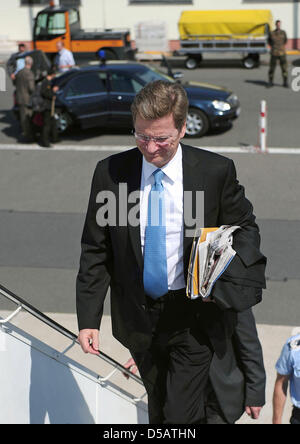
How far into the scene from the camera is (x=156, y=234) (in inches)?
134

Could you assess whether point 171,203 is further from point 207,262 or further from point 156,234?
point 207,262

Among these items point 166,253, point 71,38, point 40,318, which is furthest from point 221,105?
point 166,253

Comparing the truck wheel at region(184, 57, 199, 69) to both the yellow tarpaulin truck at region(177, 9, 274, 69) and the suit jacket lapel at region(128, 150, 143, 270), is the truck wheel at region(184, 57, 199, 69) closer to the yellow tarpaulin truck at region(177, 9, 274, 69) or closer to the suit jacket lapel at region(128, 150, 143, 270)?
the yellow tarpaulin truck at region(177, 9, 274, 69)

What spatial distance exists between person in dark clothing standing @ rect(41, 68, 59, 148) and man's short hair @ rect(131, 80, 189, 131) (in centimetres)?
1117

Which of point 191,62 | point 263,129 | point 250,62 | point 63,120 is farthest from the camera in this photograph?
point 191,62

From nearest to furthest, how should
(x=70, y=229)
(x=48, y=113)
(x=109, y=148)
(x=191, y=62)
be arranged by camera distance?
1. (x=70, y=229)
2. (x=48, y=113)
3. (x=109, y=148)
4. (x=191, y=62)

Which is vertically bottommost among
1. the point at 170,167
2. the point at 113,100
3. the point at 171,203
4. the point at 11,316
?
the point at 113,100

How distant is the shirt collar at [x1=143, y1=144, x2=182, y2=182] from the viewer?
3.42 metres

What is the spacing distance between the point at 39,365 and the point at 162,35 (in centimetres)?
2316

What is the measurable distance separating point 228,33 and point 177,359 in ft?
66.0

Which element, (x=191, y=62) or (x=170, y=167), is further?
(x=191, y=62)

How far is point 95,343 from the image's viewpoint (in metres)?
3.64

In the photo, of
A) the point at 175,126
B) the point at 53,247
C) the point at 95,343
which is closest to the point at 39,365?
the point at 95,343
